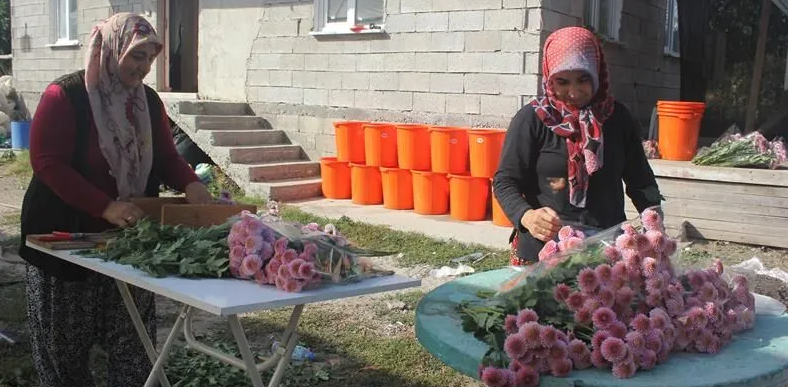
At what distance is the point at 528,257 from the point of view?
2.69 metres

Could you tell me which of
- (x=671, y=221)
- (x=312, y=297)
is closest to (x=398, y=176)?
(x=671, y=221)

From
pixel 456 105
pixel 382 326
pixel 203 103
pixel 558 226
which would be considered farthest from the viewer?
pixel 203 103

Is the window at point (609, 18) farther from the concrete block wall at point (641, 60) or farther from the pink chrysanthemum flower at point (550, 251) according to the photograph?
the pink chrysanthemum flower at point (550, 251)

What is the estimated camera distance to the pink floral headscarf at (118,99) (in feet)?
8.86

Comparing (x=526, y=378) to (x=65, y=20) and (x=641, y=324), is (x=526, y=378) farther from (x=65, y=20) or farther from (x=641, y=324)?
(x=65, y=20)

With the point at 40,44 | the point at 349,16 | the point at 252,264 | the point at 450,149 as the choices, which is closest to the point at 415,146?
the point at 450,149

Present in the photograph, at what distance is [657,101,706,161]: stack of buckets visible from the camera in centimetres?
720

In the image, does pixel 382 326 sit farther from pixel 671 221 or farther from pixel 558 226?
pixel 671 221

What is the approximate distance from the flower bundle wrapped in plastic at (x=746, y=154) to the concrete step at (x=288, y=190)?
4419mm

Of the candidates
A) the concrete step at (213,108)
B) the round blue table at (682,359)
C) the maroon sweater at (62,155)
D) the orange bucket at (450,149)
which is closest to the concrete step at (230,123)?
the concrete step at (213,108)

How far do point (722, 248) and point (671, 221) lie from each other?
0.51m

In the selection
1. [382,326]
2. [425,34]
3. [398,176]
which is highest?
[425,34]

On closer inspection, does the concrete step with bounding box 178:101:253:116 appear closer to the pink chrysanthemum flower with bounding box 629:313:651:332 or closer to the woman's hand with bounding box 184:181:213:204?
the woman's hand with bounding box 184:181:213:204

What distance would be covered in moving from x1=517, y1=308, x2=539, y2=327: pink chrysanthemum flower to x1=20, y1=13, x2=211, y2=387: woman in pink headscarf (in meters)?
1.52
